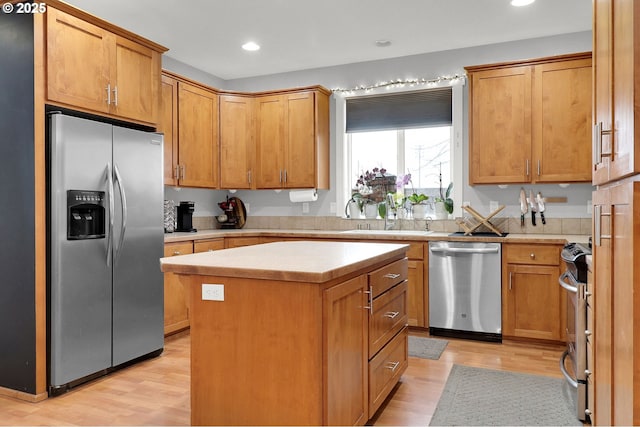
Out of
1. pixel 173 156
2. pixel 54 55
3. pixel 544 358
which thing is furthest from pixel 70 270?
pixel 544 358

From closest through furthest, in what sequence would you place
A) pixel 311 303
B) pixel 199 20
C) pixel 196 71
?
pixel 311 303 → pixel 199 20 → pixel 196 71

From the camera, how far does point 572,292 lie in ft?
8.47

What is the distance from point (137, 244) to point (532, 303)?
124 inches

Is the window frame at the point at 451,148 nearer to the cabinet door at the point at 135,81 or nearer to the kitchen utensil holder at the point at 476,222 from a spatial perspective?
the kitchen utensil holder at the point at 476,222

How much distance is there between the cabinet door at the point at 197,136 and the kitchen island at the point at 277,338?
8.50 feet

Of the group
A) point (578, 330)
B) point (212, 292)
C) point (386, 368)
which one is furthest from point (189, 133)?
point (578, 330)

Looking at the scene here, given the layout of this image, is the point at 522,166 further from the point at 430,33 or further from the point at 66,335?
the point at 66,335

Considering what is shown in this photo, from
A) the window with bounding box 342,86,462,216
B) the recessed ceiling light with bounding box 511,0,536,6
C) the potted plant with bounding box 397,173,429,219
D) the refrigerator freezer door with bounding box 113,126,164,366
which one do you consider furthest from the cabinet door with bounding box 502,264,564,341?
the refrigerator freezer door with bounding box 113,126,164,366

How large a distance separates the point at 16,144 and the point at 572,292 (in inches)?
134

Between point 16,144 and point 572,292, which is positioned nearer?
point 572,292

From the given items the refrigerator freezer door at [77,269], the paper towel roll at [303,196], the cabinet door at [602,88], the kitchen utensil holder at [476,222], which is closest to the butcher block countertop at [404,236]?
the kitchen utensil holder at [476,222]

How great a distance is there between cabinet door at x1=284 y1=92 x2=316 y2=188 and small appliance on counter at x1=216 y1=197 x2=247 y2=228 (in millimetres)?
765

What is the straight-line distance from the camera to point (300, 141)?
503 centimetres

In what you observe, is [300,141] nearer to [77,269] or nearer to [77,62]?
[77,62]
